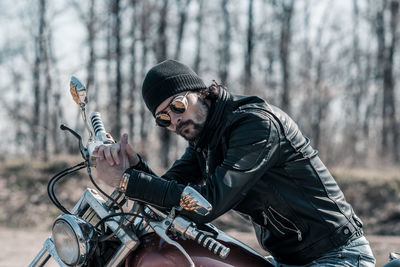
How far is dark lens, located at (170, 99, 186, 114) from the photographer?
2264mm

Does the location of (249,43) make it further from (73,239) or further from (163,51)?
(73,239)

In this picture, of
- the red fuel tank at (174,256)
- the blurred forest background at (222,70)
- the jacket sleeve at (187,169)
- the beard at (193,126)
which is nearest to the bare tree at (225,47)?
the blurred forest background at (222,70)

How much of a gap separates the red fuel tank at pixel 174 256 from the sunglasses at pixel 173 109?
56 centimetres

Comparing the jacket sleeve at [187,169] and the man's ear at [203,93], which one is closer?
the man's ear at [203,93]

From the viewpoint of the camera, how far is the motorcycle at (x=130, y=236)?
1845mm

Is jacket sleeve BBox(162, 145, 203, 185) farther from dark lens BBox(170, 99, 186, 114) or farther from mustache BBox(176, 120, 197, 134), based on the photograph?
dark lens BBox(170, 99, 186, 114)

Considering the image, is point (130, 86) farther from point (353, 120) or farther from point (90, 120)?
point (90, 120)

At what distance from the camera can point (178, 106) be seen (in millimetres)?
2268

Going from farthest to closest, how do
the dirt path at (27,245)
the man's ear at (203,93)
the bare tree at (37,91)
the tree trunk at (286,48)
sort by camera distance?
the bare tree at (37,91) < the tree trunk at (286,48) < the dirt path at (27,245) < the man's ear at (203,93)

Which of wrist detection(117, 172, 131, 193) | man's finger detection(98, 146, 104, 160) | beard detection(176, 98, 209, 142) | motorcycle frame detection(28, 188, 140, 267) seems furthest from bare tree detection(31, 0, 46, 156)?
wrist detection(117, 172, 131, 193)

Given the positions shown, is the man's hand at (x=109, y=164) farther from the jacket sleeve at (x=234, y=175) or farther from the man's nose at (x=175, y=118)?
the man's nose at (x=175, y=118)

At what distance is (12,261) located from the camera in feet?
23.8

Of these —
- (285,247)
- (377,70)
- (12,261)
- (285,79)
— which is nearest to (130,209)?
(285,247)

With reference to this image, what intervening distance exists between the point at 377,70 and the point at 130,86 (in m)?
13.1
